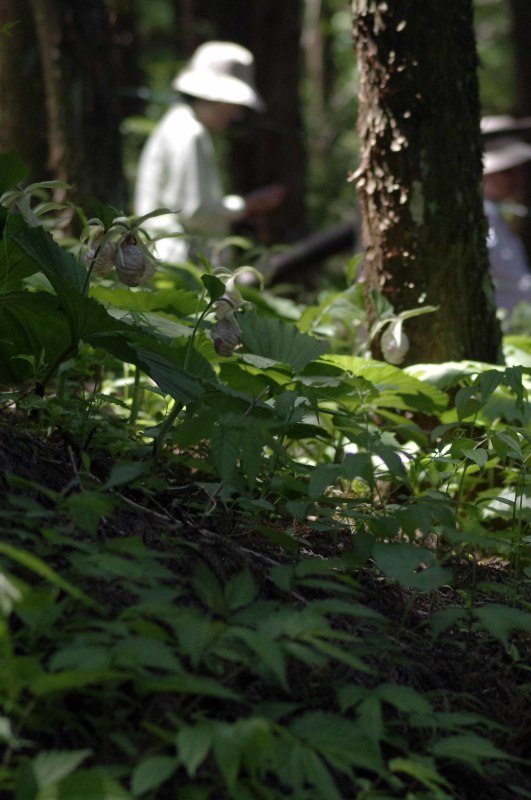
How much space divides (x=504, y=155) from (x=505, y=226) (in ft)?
2.22

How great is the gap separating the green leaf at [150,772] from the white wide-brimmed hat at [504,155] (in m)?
5.82

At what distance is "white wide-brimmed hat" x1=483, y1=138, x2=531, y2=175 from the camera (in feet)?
22.7

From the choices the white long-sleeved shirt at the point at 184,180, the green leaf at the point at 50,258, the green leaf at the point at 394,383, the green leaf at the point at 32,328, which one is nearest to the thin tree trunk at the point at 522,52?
the white long-sleeved shirt at the point at 184,180

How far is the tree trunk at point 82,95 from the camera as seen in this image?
489 cm


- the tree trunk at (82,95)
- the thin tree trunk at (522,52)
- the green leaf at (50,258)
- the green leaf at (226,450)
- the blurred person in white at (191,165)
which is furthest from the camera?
the thin tree trunk at (522,52)

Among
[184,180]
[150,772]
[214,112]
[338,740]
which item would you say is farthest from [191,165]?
[150,772]

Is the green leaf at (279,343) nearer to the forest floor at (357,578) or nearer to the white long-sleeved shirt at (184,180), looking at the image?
the forest floor at (357,578)

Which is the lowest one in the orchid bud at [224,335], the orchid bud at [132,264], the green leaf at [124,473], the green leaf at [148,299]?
the green leaf at [124,473]

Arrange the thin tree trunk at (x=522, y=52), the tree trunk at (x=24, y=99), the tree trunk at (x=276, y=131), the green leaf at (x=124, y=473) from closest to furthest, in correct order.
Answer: the green leaf at (x=124, y=473) → the tree trunk at (x=24, y=99) → the tree trunk at (x=276, y=131) → the thin tree trunk at (x=522, y=52)

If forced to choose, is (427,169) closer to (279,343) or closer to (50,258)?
(279,343)

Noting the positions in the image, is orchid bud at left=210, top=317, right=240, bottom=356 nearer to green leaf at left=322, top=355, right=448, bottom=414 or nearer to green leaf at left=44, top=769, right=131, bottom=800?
green leaf at left=322, top=355, right=448, bottom=414

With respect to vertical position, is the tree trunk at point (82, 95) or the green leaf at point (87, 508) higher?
the tree trunk at point (82, 95)

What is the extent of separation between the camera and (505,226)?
684 cm

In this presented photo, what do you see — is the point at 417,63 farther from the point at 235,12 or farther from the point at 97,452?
the point at 235,12
